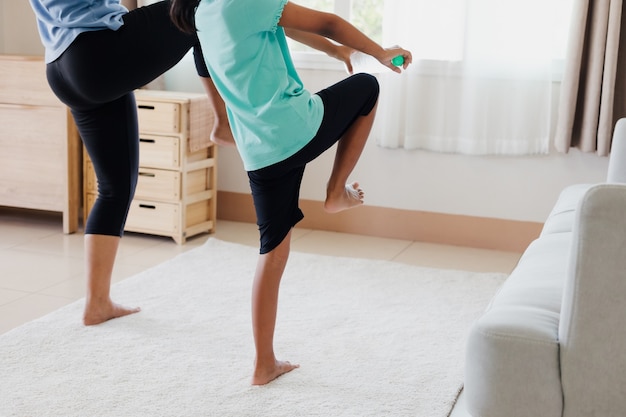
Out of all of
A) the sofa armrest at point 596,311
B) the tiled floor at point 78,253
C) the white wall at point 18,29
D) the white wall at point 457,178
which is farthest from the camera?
the white wall at point 18,29

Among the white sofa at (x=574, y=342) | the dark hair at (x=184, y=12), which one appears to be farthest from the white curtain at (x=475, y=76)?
the white sofa at (x=574, y=342)

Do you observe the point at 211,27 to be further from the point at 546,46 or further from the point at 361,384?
the point at 546,46

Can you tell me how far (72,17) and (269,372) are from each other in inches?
46.2

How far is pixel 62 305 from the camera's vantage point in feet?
9.62

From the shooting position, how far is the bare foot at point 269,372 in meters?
2.28

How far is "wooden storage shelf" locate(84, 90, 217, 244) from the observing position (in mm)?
3803

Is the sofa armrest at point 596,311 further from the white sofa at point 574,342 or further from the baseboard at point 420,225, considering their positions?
the baseboard at point 420,225

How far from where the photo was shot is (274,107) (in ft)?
6.73

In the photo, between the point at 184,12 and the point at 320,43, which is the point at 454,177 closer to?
the point at 320,43

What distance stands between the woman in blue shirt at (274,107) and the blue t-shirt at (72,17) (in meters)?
0.44

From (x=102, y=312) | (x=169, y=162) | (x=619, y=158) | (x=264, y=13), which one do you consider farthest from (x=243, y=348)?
(x=169, y=162)

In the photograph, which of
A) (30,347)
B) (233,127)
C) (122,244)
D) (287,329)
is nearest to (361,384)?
(287,329)

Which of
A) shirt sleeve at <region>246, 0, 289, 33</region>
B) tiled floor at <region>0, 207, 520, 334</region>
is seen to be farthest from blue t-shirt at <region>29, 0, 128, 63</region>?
tiled floor at <region>0, 207, 520, 334</region>

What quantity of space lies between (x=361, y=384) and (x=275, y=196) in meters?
0.58
